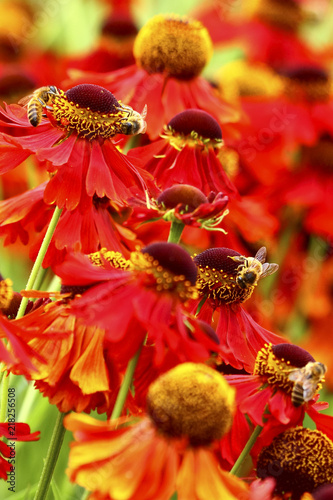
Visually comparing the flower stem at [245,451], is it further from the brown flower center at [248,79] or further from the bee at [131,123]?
the brown flower center at [248,79]

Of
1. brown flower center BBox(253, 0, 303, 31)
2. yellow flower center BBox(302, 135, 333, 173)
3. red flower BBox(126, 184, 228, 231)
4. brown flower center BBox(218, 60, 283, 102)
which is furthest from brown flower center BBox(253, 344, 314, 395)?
brown flower center BBox(253, 0, 303, 31)

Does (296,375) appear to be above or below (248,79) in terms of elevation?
below

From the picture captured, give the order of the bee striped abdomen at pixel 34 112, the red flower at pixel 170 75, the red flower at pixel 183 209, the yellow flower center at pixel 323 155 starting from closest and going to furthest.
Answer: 1. the red flower at pixel 183 209
2. the bee striped abdomen at pixel 34 112
3. the red flower at pixel 170 75
4. the yellow flower center at pixel 323 155

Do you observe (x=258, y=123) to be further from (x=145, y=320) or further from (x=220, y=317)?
(x=145, y=320)

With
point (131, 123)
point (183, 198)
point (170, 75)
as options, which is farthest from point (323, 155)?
point (183, 198)

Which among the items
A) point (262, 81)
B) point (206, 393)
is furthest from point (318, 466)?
point (262, 81)

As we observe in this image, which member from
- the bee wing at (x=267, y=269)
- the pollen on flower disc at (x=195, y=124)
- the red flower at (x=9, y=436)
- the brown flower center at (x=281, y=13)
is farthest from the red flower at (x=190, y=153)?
the brown flower center at (x=281, y=13)

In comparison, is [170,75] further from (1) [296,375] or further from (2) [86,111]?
(1) [296,375]

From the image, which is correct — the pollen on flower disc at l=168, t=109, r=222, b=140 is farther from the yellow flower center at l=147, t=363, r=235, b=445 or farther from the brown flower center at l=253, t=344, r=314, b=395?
the yellow flower center at l=147, t=363, r=235, b=445
